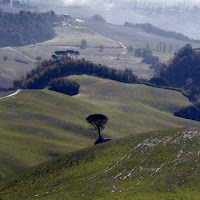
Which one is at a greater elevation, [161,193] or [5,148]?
[161,193]

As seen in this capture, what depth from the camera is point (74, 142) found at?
15562 centimetres

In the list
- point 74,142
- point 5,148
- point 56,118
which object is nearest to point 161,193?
point 5,148

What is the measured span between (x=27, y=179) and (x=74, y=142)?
58249 millimetres

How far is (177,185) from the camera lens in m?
70.5

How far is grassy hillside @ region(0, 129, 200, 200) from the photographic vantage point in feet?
230

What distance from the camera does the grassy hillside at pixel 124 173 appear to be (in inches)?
2763

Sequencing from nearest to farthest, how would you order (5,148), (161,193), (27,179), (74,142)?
(161,193) → (27,179) → (5,148) → (74,142)

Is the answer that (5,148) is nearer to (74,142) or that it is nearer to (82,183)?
(74,142)

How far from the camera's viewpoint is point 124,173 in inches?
3194

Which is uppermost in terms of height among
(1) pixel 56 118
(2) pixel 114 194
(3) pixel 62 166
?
(2) pixel 114 194

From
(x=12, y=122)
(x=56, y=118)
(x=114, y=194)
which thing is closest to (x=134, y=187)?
(x=114, y=194)

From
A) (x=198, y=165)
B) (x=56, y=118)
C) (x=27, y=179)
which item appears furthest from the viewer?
(x=56, y=118)

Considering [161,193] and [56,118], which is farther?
[56,118]

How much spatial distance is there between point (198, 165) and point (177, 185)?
30.6 feet
